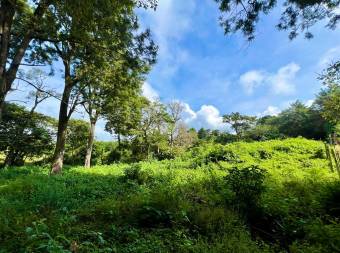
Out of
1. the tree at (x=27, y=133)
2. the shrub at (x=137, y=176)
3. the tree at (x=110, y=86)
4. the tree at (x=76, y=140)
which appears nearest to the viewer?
the tree at (x=110, y=86)

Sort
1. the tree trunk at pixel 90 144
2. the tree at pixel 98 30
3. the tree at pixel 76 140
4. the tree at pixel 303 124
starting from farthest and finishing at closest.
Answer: the tree at pixel 303 124 < the tree at pixel 76 140 < the tree trunk at pixel 90 144 < the tree at pixel 98 30

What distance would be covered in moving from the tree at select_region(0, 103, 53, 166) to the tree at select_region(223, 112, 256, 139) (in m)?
30.1

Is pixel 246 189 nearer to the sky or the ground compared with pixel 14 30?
nearer to the ground

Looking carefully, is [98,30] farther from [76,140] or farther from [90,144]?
[76,140]

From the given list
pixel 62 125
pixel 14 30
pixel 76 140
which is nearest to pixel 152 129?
pixel 76 140

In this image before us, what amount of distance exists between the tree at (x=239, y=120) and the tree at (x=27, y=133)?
98.9ft

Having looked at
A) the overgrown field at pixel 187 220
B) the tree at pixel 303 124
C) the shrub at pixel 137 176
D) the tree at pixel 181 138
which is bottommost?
the overgrown field at pixel 187 220

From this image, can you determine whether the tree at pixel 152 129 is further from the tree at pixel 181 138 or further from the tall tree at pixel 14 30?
the tall tree at pixel 14 30

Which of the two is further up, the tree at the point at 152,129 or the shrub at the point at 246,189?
the tree at the point at 152,129

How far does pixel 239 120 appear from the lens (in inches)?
1908

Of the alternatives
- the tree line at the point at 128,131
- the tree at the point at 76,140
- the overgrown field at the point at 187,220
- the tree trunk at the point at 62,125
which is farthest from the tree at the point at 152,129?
the overgrown field at the point at 187,220

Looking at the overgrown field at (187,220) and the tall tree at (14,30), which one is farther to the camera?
the tall tree at (14,30)

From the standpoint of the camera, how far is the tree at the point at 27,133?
2473 centimetres

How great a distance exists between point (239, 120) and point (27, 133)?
111 ft
